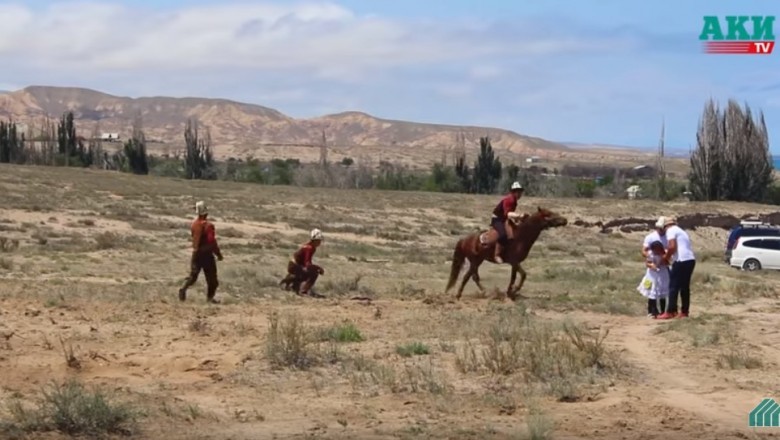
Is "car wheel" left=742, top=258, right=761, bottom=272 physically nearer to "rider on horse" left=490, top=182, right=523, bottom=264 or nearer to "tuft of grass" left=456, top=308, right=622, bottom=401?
"rider on horse" left=490, top=182, right=523, bottom=264

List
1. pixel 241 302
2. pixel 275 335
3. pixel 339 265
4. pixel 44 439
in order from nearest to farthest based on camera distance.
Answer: pixel 44 439
pixel 275 335
pixel 241 302
pixel 339 265

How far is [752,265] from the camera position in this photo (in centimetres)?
3350

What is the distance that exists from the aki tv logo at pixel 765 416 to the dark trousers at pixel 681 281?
576cm

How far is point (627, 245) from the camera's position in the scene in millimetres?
46438

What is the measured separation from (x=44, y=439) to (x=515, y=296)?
1128 centimetres

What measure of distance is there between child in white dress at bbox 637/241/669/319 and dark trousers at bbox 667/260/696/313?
1.25 feet

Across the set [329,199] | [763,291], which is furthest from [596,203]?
[763,291]

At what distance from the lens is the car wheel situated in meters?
33.5

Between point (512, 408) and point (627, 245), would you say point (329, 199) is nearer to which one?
point (627, 245)

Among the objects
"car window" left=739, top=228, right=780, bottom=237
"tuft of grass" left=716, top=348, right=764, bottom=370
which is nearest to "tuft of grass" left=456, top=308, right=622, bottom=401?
"tuft of grass" left=716, top=348, right=764, bottom=370

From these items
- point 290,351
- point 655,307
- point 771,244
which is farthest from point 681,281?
point 771,244

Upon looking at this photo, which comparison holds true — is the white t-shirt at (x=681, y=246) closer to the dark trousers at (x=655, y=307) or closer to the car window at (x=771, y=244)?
the dark trousers at (x=655, y=307)

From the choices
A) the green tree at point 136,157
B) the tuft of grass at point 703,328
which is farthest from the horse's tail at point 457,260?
the green tree at point 136,157

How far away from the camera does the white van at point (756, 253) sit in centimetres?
3353
